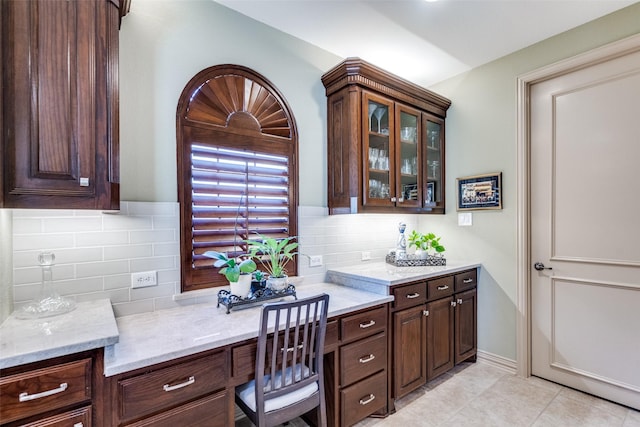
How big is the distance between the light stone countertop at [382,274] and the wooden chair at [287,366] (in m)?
0.71

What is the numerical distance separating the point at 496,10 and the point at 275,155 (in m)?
1.87

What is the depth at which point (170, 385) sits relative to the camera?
4.24 feet

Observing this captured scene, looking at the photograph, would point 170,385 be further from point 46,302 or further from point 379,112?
point 379,112

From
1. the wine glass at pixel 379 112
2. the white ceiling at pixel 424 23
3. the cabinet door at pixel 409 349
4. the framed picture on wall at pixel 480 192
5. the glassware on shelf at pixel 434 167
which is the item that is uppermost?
the white ceiling at pixel 424 23

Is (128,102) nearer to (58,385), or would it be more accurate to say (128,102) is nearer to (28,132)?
(28,132)

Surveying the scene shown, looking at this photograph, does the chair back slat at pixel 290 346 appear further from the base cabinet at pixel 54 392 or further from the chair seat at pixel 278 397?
the base cabinet at pixel 54 392

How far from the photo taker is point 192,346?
51.9 inches

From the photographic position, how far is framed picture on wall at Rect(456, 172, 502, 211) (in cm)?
281

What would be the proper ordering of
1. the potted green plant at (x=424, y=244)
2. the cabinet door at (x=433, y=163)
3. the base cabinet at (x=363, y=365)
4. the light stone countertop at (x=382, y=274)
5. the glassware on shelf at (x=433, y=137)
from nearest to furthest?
the base cabinet at (x=363, y=365) → the light stone countertop at (x=382, y=274) → the potted green plant at (x=424, y=244) → the cabinet door at (x=433, y=163) → the glassware on shelf at (x=433, y=137)

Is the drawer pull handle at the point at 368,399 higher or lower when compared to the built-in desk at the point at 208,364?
lower

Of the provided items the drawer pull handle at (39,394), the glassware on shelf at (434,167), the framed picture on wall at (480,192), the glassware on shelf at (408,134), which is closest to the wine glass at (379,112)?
the glassware on shelf at (408,134)

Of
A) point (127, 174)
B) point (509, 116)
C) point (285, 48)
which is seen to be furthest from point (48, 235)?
point (509, 116)

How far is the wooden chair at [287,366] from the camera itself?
1.47 metres

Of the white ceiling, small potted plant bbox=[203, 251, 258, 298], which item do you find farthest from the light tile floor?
the white ceiling
